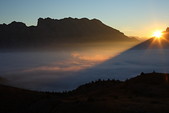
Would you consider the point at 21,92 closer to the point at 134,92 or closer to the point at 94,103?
the point at 134,92

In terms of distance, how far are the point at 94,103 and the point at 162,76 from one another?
20.8 meters

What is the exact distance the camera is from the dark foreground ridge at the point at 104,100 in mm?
25359

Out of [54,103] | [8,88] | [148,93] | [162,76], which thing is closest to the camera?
[54,103]

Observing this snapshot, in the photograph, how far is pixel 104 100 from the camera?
29203 mm

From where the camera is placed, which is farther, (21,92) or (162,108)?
(21,92)

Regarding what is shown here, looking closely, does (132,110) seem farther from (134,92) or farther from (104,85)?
(104,85)

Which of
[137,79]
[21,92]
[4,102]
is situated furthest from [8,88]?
[137,79]

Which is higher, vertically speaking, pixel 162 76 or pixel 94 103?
pixel 162 76

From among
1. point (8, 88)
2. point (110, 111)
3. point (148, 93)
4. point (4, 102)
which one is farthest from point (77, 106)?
point (8, 88)

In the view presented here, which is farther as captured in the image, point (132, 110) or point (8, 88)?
point (8, 88)

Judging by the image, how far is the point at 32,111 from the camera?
100 feet

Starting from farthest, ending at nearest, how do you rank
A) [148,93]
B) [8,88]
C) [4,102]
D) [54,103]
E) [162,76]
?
[8,88] → [162,76] → [4,102] → [148,93] → [54,103]

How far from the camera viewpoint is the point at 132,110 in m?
23.8

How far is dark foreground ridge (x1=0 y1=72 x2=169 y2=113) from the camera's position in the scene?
25.4 metres
